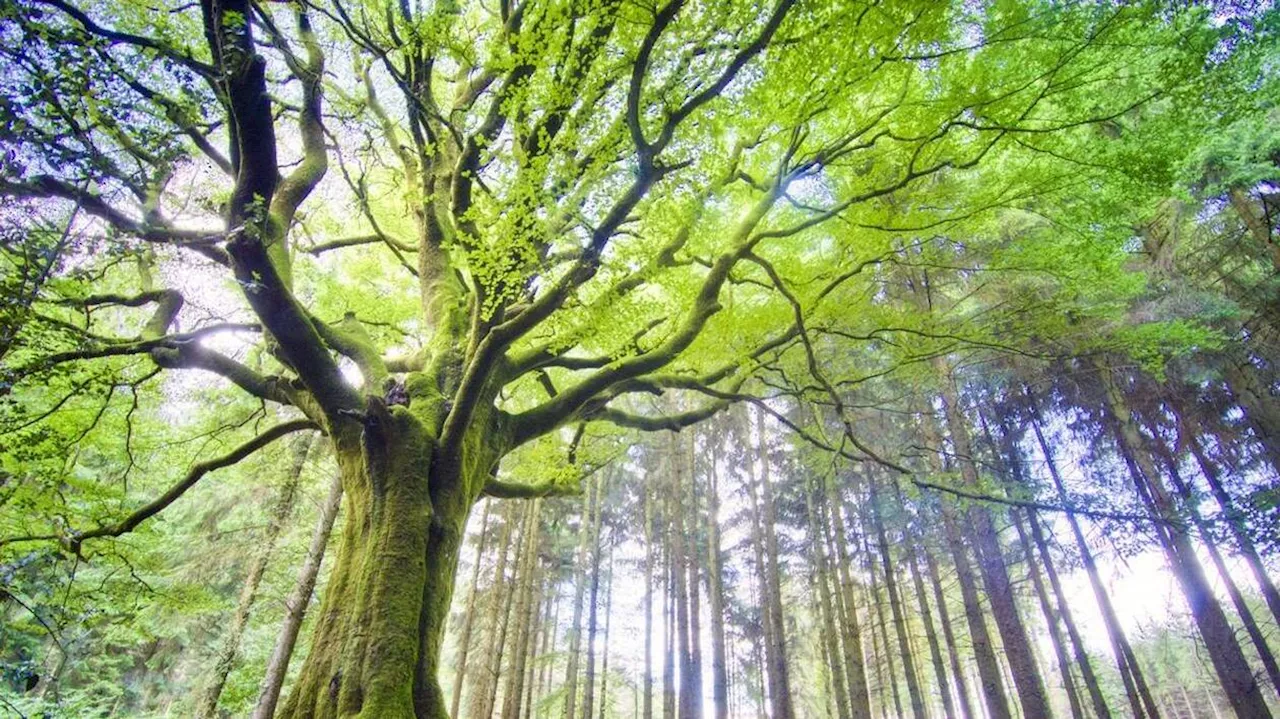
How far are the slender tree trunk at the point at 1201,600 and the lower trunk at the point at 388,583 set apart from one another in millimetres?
8894

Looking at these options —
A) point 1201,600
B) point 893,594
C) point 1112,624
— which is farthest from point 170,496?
point 1112,624

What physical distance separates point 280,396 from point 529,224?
116 inches

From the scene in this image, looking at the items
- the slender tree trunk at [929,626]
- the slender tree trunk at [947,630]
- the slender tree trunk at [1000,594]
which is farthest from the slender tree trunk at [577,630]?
the slender tree trunk at [947,630]

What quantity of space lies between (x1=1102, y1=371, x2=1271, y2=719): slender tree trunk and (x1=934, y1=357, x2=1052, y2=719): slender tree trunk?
209 cm

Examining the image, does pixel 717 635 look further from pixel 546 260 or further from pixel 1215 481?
pixel 546 260

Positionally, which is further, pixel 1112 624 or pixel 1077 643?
pixel 1077 643

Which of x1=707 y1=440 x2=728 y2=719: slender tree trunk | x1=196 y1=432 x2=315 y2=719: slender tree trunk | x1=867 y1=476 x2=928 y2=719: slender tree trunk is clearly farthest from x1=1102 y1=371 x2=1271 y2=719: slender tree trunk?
x1=196 y1=432 x2=315 y2=719: slender tree trunk

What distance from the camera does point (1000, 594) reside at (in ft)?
26.0

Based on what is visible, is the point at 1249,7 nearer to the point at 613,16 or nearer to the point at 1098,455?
the point at 613,16

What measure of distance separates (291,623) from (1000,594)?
951 cm

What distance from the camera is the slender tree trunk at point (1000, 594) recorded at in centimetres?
727

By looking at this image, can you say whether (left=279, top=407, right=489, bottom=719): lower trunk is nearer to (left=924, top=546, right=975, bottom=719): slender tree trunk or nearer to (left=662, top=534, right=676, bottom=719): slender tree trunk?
(left=662, top=534, right=676, bottom=719): slender tree trunk

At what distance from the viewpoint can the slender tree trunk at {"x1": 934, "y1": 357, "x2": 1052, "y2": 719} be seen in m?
7.27

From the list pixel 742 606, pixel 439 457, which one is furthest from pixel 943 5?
pixel 742 606
